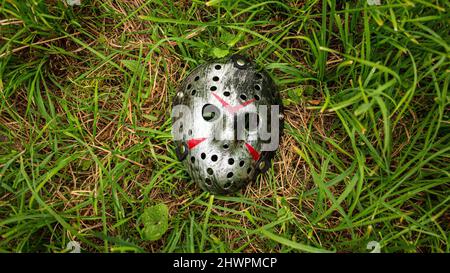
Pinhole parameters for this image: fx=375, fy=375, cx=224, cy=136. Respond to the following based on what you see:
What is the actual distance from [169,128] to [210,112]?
0.33 metres

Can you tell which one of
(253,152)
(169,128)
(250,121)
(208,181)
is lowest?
(208,181)

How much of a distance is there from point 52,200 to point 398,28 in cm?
204

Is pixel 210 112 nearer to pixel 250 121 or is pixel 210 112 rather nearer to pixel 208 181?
pixel 250 121

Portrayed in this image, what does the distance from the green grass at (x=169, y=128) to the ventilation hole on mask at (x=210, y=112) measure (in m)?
0.33

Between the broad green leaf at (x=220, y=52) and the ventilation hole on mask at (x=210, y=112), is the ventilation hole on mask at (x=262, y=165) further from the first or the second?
the broad green leaf at (x=220, y=52)

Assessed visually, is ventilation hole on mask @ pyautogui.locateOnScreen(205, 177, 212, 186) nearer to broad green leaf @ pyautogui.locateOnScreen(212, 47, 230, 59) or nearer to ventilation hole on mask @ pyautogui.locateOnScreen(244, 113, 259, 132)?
ventilation hole on mask @ pyautogui.locateOnScreen(244, 113, 259, 132)

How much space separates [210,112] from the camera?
1.94 meters

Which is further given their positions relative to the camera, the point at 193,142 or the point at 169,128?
the point at 169,128

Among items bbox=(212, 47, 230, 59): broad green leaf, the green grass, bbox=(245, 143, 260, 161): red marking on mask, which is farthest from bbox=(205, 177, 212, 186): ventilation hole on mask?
bbox=(212, 47, 230, 59): broad green leaf

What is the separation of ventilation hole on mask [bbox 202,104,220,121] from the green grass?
334 millimetres

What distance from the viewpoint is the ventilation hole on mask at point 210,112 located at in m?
1.92

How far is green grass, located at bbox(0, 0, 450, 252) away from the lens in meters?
1.95

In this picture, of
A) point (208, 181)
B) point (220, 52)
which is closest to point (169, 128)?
point (208, 181)

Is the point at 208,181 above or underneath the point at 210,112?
underneath
